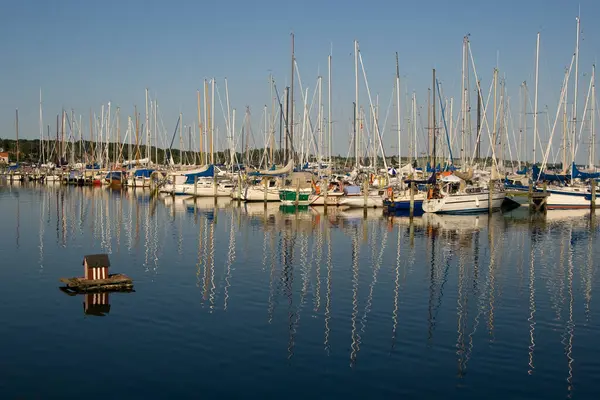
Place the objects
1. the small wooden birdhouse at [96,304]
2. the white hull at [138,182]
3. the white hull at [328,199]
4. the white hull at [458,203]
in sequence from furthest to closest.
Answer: the white hull at [138,182], the white hull at [328,199], the white hull at [458,203], the small wooden birdhouse at [96,304]

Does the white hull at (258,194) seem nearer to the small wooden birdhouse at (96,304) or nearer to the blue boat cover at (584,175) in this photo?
the blue boat cover at (584,175)

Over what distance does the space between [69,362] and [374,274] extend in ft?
50.7

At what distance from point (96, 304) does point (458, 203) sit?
1612 inches

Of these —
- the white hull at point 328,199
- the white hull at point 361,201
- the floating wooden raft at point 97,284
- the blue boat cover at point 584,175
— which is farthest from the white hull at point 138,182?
the floating wooden raft at point 97,284

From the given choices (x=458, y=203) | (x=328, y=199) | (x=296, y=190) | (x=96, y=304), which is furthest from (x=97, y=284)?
(x=296, y=190)

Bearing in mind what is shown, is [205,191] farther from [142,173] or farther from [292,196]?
[142,173]

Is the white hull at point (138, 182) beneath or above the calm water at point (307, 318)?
above

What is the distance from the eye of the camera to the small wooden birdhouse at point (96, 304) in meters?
23.2

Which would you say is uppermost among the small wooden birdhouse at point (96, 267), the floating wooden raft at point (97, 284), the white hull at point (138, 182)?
the white hull at point (138, 182)

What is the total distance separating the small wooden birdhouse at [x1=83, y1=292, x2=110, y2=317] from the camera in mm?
23188

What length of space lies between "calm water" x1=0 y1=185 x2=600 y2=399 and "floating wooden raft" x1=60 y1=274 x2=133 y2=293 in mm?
625

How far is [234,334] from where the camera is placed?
816 inches

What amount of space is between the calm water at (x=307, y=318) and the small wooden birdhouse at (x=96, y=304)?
0.40 m

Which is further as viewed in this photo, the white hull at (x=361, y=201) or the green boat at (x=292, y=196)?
the green boat at (x=292, y=196)
